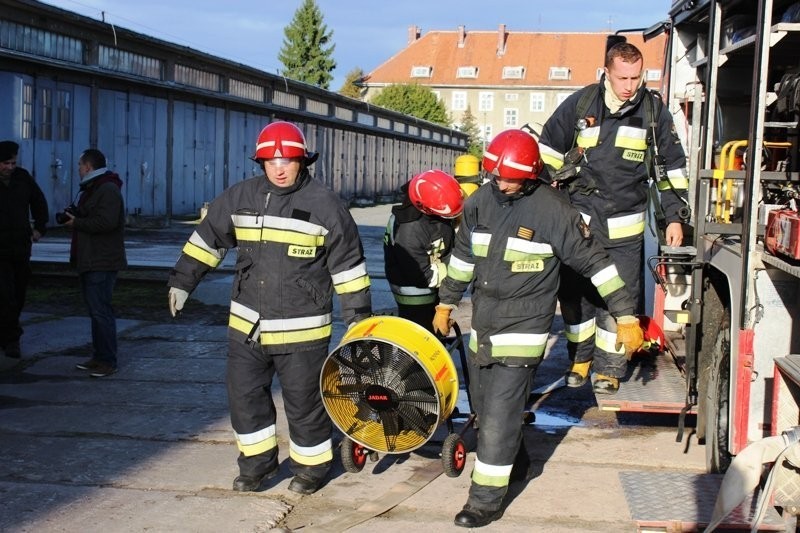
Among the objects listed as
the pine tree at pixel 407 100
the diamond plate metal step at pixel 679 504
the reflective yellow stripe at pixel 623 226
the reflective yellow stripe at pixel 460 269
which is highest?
the pine tree at pixel 407 100

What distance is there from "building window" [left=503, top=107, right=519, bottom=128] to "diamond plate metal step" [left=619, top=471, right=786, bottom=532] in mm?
81192

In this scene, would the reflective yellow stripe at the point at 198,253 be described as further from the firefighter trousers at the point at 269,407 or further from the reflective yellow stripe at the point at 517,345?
the reflective yellow stripe at the point at 517,345

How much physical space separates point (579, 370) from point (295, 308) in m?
2.18

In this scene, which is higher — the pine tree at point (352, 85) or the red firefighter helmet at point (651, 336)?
the pine tree at point (352, 85)

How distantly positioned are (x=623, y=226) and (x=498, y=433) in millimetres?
1848

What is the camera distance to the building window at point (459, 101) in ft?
281

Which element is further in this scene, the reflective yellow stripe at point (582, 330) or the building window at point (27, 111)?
the building window at point (27, 111)

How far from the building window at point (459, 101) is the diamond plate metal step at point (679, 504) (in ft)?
269

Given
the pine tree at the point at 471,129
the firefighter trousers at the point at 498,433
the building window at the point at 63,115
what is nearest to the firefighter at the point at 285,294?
the firefighter trousers at the point at 498,433

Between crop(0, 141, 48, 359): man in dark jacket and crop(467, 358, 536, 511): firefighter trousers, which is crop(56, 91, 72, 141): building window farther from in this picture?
crop(467, 358, 536, 511): firefighter trousers

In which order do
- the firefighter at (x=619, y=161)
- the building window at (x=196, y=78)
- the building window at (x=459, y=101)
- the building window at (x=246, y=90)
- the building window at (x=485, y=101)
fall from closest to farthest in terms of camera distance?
the firefighter at (x=619, y=161)
the building window at (x=196, y=78)
the building window at (x=246, y=90)
the building window at (x=485, y=101)
the building window at (x=459, y=101)

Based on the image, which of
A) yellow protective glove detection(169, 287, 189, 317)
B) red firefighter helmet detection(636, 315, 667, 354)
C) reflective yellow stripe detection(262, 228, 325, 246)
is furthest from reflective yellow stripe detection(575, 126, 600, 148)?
yellow protective glove detection(169, 287, 189, 317)

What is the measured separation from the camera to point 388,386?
552 cm

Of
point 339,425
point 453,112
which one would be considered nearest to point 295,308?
point 339,425
